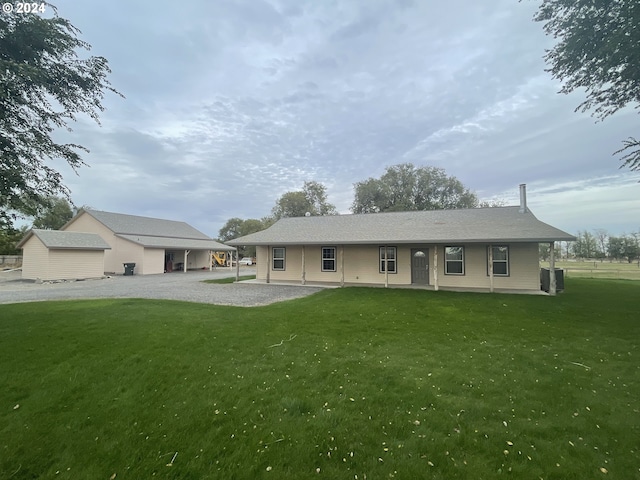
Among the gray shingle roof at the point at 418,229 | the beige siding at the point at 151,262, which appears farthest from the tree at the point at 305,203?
the gray shingle roof at the point at 418,229

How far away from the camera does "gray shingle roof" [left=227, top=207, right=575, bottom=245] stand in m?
13.3

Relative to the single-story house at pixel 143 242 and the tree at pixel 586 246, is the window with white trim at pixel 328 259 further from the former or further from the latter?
the tree at pixel 586 246

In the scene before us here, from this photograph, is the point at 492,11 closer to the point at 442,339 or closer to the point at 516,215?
the point at 516,215

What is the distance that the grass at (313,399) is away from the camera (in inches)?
121

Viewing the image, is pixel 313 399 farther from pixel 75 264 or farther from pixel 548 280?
pixel 75 264

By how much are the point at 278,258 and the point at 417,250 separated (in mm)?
8004

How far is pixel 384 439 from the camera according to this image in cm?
338

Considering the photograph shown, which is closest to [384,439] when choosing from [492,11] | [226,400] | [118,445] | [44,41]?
[226,400]

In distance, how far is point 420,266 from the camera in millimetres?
15984

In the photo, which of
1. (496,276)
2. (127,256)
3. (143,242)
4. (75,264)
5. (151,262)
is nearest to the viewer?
(496,276)

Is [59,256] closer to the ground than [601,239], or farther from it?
closer to the ground

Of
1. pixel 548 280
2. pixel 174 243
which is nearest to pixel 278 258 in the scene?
pixel 548 280

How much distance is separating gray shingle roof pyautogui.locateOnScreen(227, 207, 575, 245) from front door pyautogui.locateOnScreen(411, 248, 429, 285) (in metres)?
1.17

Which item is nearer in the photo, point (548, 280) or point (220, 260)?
point (548, 280)
